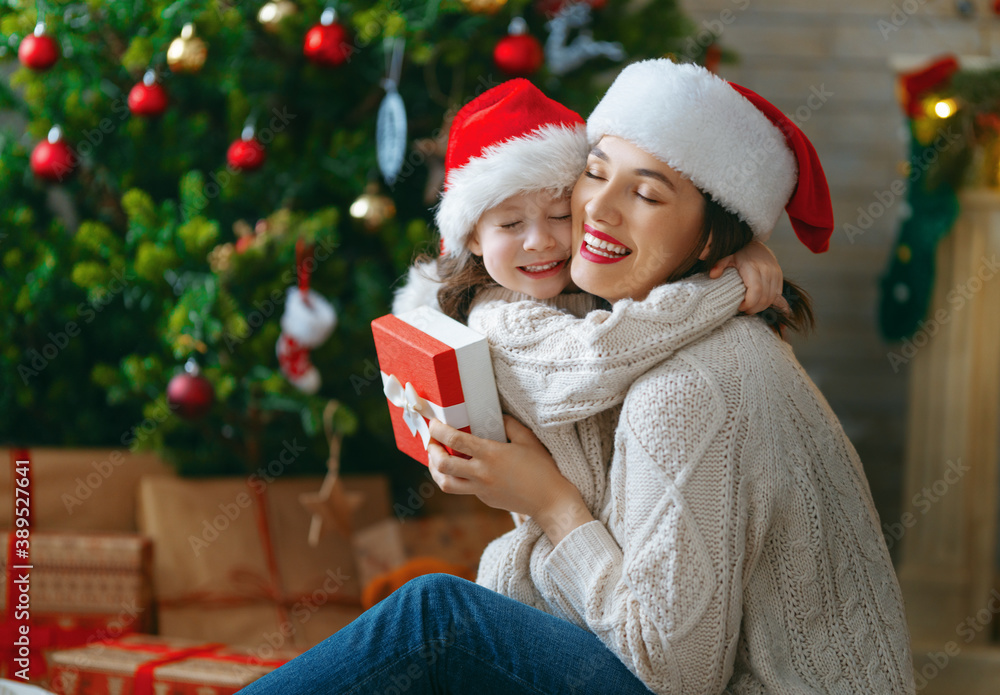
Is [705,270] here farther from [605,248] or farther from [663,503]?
[663,503]

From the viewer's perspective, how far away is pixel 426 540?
2.06 m

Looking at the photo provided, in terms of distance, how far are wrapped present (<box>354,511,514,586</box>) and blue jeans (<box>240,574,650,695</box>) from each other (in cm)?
107

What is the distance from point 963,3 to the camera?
2674mm

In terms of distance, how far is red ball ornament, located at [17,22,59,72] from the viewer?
1.71 m

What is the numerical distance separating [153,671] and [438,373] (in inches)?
40.2

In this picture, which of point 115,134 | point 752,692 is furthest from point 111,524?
point 752,692

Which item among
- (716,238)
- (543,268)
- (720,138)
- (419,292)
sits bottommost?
(419,292)

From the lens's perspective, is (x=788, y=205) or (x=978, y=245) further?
(x=978, y=245)

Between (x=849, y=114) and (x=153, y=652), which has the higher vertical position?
(x=849, y=114)

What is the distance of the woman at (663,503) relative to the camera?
813 millimetres

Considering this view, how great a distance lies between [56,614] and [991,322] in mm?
2535

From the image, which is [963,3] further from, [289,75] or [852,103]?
[289,75]

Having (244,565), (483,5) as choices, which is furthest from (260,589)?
(483,5)

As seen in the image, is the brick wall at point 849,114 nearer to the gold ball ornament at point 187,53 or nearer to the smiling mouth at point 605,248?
the gold ball ornament at point 187,53
